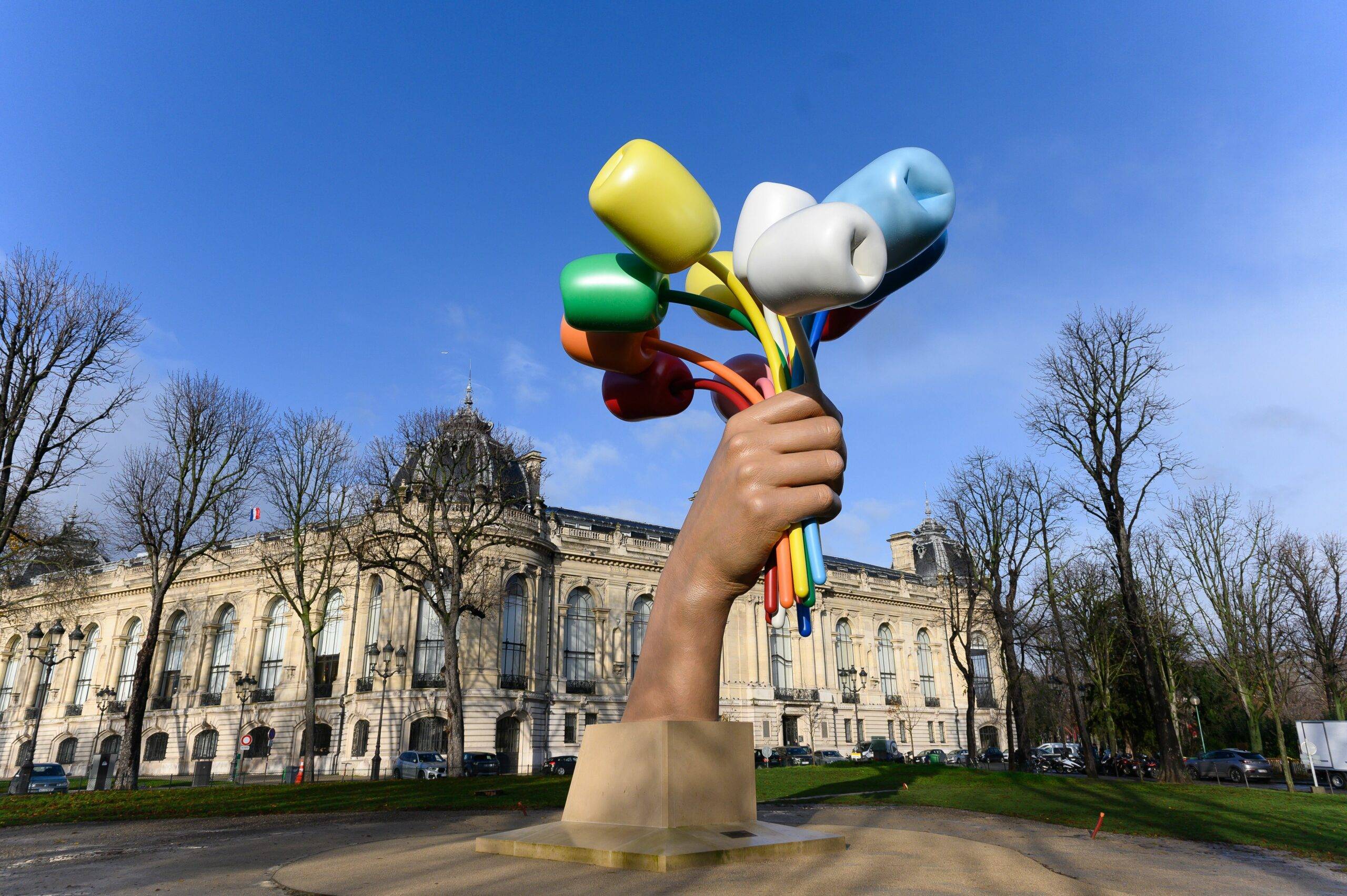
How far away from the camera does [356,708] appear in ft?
119

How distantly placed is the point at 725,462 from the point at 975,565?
22869 mm

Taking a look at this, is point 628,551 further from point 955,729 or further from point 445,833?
point 445,833

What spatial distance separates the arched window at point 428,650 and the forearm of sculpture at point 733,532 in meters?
29.5

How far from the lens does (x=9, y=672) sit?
162 feet

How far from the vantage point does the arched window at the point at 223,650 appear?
139 ft

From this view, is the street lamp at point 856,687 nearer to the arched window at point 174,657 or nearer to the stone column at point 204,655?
the stone column at point 204,655

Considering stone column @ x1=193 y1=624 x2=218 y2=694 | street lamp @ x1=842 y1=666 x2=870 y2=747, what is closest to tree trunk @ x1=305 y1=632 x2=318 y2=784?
stone column @ x1=193 y1=624 x2=218 y2=694

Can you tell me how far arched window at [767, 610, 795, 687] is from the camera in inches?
1844

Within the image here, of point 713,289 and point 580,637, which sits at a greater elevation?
point 713,289

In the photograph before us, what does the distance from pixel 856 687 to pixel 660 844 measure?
46903mm

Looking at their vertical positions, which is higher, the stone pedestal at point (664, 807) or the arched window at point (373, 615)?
the arched window at point (373, 615)

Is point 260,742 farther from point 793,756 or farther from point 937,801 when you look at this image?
point 937,801

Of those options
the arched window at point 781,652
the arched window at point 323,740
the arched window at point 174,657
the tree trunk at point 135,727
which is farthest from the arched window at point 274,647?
the arched window at point 781,652

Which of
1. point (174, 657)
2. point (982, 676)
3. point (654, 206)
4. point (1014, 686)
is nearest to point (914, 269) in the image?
point (654, 206)
